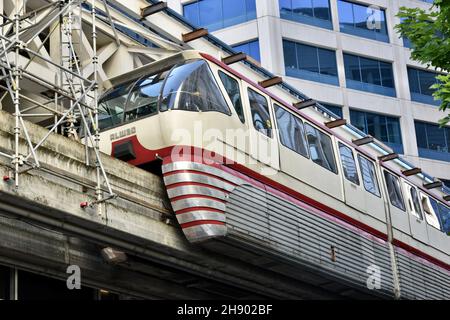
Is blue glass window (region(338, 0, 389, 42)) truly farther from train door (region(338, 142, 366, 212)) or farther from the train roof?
the train roof

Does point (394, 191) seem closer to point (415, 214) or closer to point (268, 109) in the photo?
point (415, 214)

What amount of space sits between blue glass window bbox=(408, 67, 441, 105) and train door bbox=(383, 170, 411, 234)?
23090mm

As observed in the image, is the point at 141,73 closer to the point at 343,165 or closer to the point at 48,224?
the point at 48,224

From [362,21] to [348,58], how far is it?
91.2 inches

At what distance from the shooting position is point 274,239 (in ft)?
48.0

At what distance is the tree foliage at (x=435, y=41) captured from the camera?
14.3m

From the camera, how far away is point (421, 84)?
43656mm

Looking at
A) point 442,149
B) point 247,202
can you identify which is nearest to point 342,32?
point 442,149

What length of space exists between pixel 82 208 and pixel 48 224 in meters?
0.49

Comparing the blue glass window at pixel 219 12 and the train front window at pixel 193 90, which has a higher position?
the blue glass window at pixel 219 12

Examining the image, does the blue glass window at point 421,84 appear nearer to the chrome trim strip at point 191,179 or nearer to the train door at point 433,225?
the train door at point 433,225

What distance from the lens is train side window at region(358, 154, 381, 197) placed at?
19123 millimetres

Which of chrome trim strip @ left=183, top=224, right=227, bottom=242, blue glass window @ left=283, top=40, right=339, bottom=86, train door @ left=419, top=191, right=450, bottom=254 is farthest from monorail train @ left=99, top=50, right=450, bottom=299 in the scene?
blue glass window @ left=283, top=40, right=339, bottom=86

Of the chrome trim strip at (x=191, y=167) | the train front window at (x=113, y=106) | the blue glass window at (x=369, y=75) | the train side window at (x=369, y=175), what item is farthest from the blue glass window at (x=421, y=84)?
the chrome trim strip at (x=191, y=167)
